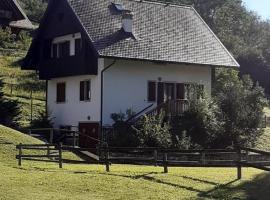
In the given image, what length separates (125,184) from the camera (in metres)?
19.6

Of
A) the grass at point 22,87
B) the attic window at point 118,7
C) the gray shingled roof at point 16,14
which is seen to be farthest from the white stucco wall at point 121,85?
the gray shingled roof at point 16,14

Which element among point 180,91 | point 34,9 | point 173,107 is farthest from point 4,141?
point 34,9

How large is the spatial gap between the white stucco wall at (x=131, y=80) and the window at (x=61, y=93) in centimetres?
533

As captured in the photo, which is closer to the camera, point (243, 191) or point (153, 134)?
point (243, 191)

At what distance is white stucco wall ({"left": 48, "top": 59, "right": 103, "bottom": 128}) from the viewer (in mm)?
38375

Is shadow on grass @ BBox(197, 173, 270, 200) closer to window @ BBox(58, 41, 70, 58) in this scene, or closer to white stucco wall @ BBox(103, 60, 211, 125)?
white stucco wall @ BBox(103, 60, 211, 125)

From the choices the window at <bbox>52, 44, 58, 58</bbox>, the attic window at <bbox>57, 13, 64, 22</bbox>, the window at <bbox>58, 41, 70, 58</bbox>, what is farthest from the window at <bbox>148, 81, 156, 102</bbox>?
the window at <bbox>52, 44, 58, 58</bbox>

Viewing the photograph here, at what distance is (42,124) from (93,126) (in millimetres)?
3621

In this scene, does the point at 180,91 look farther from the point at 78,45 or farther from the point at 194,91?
the point at 78,45

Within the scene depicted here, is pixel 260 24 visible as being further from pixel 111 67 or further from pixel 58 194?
pixel 58 194

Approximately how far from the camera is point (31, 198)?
16781 millimetres

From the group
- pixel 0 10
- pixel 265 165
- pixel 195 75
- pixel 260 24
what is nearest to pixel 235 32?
pixel 260 24

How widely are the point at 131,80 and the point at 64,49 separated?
5.64m

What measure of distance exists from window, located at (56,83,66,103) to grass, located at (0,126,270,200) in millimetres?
18834
